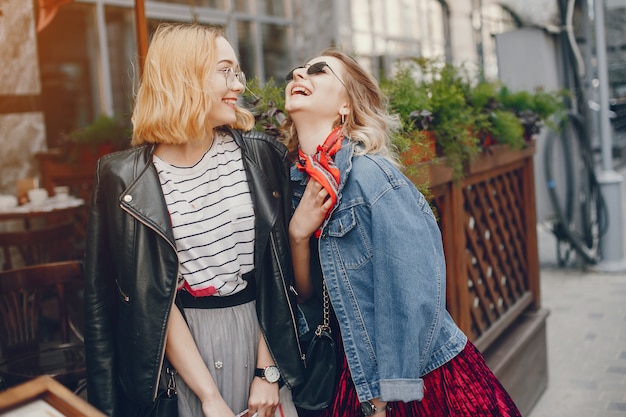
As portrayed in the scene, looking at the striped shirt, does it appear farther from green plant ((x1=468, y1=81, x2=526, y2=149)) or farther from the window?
the window

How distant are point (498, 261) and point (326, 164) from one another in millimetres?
2555

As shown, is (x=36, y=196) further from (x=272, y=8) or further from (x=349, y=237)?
(x=272, y=8)

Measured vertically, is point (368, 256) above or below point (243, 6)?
below

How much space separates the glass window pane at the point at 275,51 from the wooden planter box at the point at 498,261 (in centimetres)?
606

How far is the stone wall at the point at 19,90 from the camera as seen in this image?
6785 millimetres

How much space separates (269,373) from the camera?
199cm

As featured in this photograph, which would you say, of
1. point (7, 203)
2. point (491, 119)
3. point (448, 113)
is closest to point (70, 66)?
point (7, 203)

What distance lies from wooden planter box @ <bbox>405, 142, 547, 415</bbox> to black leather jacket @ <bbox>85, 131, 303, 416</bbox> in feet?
3.31

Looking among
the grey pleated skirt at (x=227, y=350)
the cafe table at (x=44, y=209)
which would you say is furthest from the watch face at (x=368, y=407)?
the cafe table at (x=44, y=209)

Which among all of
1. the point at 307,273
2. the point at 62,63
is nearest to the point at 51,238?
the point at 307,273

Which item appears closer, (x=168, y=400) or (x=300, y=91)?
(x=168, y=400)

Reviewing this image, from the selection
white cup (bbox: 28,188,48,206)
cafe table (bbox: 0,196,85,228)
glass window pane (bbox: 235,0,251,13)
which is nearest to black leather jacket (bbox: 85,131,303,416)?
cafe table (bbox: 0,196,85,228)

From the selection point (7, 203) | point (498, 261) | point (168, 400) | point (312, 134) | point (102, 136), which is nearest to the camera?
point (168, 400)

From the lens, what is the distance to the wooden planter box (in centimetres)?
347
